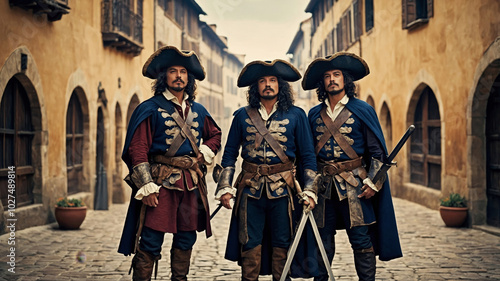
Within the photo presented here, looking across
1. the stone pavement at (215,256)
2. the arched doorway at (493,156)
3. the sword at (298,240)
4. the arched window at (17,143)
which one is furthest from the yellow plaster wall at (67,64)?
the arched doorway at (493,156)

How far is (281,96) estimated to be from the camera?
5281 mm

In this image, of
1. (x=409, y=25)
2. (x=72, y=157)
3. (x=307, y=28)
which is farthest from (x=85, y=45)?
(x=307, y=28)

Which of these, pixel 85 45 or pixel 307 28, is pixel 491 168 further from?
pixel 307 28

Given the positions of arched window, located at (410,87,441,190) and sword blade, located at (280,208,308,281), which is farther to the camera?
arched window, located at (410,87,441,190)

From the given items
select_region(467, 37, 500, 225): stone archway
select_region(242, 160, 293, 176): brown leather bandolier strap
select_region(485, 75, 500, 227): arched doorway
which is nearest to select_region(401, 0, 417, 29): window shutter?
select_region(467, 37, 500, 225): stone archway

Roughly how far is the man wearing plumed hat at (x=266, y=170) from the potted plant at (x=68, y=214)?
5.72 m

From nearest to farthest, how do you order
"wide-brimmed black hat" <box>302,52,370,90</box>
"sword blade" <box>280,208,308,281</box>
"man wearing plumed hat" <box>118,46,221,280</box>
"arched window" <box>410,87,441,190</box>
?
1. "sword blade" <box>280,208,308,281</box>
2. "man wearing plumed hat" <box>118,46,221,280</box>
3. "wide-brimmed black hat" <box>302,52,370,90</box>
4. "arched window" <box>410,87,441,190</box>

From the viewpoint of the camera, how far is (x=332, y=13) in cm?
2638

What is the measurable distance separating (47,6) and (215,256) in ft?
16.6

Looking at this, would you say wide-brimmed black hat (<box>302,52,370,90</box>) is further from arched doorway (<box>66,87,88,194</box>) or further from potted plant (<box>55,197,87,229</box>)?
A: arched doorway (<box>66,87,88,194</box>)

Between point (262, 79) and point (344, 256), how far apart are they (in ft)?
10.9

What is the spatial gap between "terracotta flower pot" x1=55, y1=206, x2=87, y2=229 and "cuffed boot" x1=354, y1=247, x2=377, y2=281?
637 centimetres

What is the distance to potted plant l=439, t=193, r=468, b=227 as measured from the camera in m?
10.2

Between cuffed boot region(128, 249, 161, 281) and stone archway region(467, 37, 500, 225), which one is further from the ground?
stone archway region(467, 37, 500, 225)
